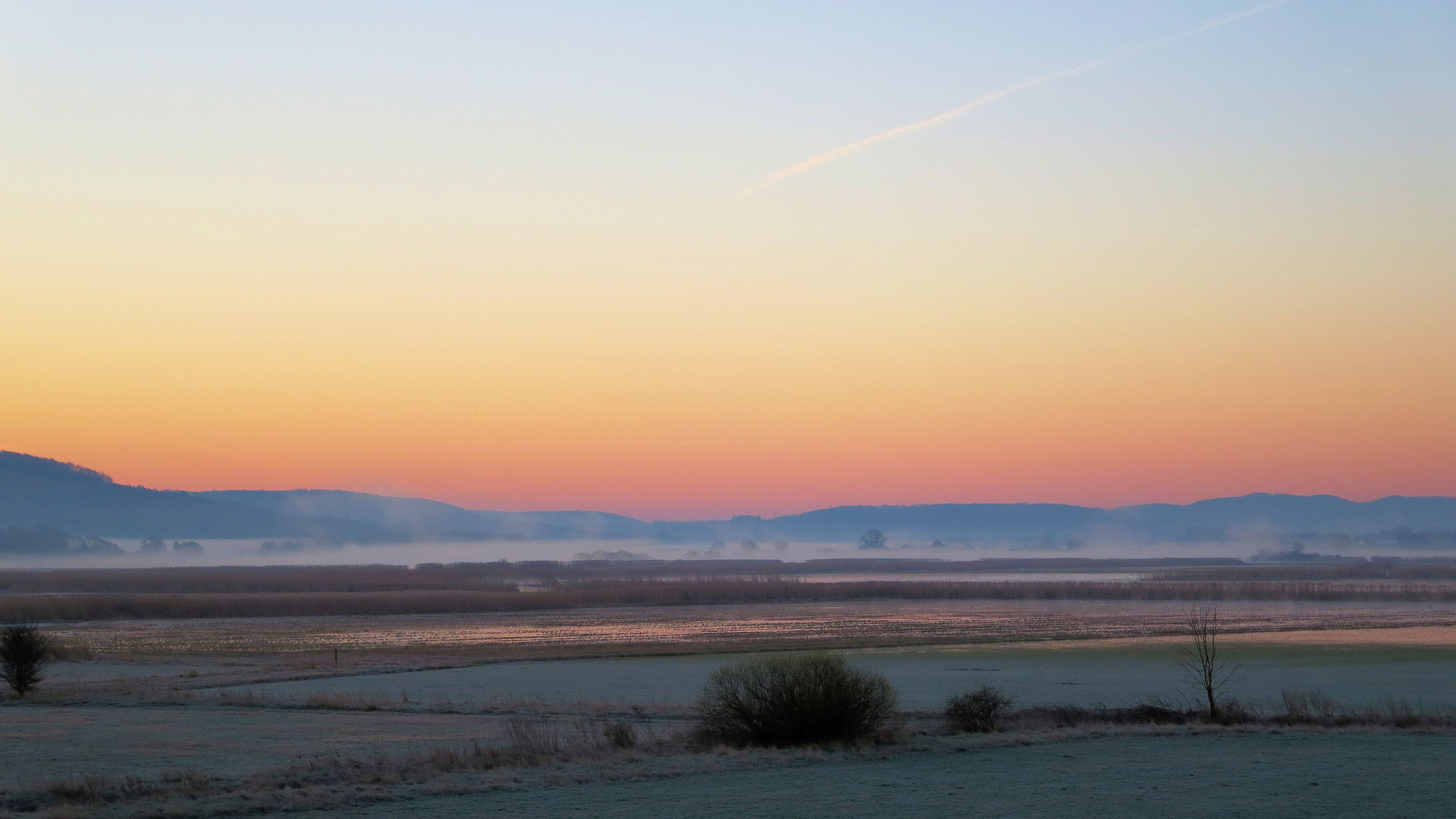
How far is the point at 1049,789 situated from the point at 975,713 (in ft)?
24.0

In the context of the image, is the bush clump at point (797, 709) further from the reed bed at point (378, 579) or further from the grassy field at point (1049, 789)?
the reed bed at point (378, 579)

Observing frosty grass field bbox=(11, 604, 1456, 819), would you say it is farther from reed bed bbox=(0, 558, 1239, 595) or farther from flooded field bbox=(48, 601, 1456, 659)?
reed bed bbox=(0, 558, 1239, 595)

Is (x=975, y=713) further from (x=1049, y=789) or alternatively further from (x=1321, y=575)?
(x=1321, y=575)

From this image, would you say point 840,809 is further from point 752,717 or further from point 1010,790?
point 752,717

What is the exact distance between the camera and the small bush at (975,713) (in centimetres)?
2380

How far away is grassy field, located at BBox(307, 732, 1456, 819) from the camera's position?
50.2 feet

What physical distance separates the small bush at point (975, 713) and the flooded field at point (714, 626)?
1020 inches

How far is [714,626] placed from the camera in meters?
69.4

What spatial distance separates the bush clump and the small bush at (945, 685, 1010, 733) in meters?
2.00

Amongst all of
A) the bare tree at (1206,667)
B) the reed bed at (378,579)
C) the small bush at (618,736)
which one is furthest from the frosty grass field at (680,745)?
the reed bed at (378,579)

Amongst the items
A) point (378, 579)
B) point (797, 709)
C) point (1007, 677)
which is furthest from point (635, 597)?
point (797, 709)

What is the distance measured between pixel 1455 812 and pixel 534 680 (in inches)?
1163

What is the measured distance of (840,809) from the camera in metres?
15.6

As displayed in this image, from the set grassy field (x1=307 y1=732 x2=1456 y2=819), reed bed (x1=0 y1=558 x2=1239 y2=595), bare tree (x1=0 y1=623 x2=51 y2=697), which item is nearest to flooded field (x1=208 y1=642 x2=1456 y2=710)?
bare tree (x1=0 y1=623 x2=51 y2=697)
